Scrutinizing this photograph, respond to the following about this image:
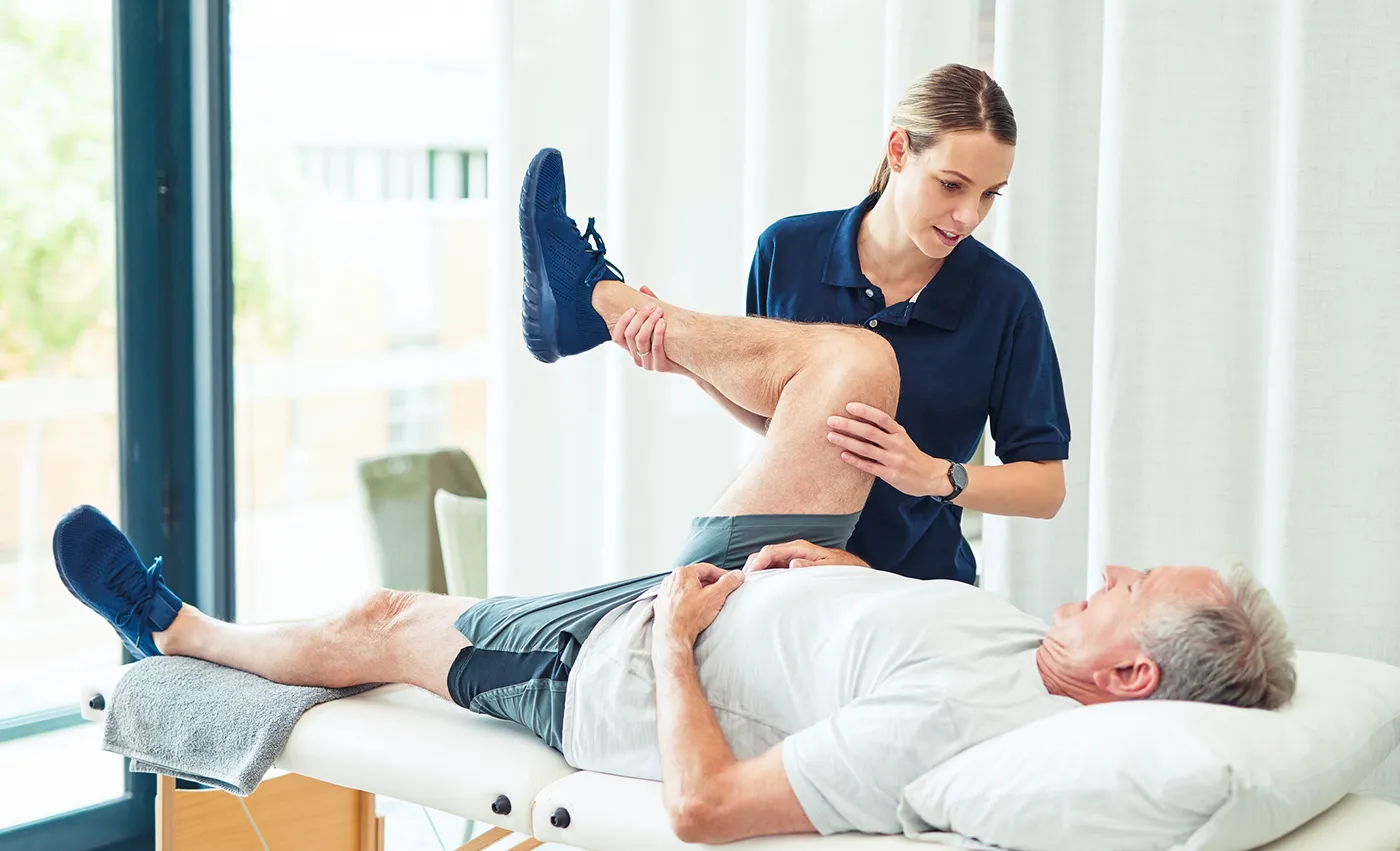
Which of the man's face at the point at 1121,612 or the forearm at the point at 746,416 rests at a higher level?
the forearm at the point at 746,416

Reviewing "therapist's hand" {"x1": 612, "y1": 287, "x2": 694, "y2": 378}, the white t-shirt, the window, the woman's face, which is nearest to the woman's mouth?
the woman's face

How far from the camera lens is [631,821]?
4.60 ft

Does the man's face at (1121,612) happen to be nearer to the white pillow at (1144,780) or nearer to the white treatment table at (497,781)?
the white pillow at (1144,780)

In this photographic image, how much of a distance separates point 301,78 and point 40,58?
553mm

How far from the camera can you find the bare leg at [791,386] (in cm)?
167

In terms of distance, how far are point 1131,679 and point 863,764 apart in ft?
1.07

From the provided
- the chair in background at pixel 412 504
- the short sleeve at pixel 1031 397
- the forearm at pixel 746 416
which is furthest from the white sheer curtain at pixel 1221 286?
the chair in background at pixel 412 504

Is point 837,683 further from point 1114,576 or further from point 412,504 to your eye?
point 412,504

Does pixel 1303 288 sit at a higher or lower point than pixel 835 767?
higher

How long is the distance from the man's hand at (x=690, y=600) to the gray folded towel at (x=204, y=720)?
0.53 m

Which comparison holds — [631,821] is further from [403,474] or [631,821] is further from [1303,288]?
[403,474]

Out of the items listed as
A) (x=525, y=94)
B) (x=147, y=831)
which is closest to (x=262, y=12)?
(x=525, y=94)

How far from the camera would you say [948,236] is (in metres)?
1.77

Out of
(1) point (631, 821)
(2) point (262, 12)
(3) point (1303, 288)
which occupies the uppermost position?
(2) point (262, 12)
